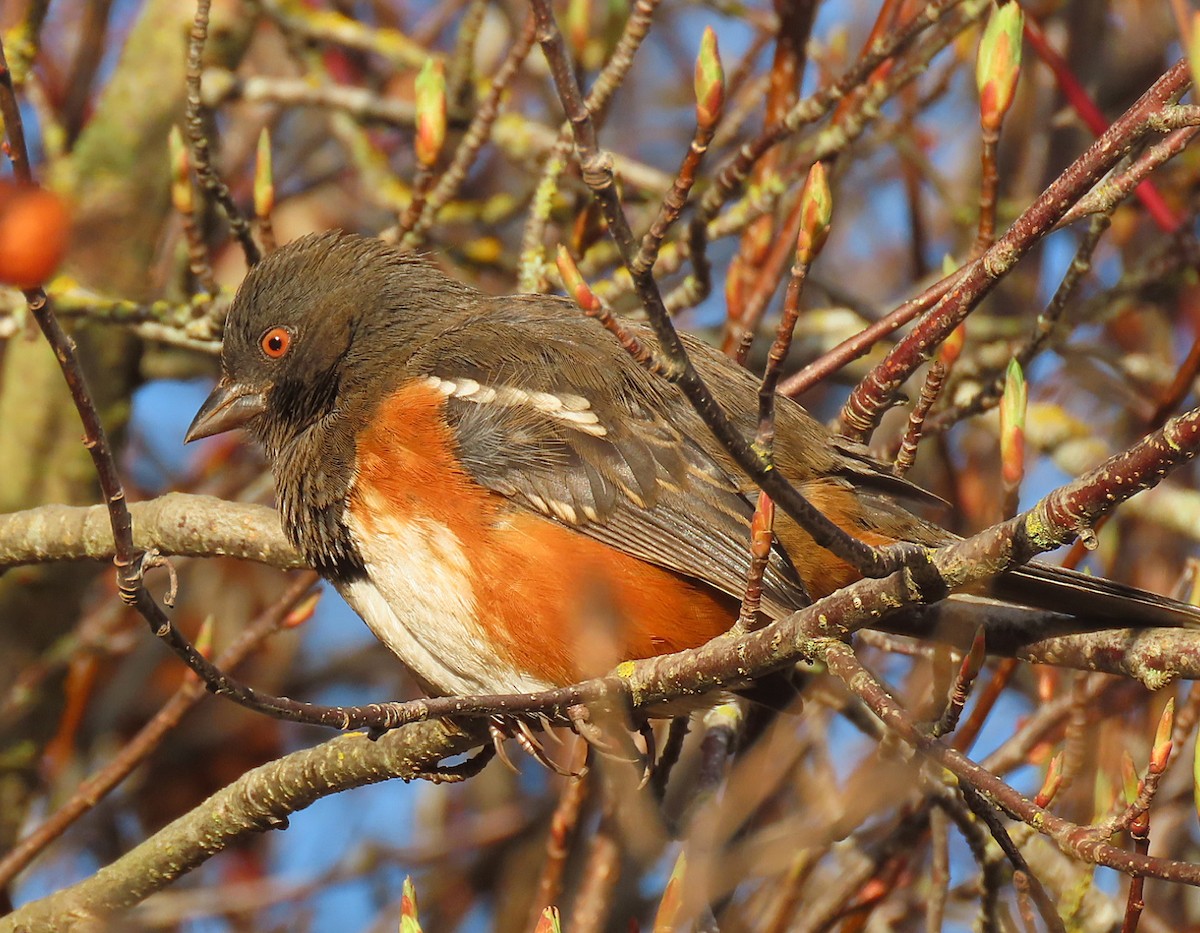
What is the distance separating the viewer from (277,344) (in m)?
3.78

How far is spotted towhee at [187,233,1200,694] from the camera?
3098 millimetres

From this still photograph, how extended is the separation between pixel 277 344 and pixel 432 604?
3.40 ft

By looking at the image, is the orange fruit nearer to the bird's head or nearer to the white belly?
the white belly

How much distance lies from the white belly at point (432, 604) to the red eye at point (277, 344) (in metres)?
0.72

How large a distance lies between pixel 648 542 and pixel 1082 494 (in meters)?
1.37

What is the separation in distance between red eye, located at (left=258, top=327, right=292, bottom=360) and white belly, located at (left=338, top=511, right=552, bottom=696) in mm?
725

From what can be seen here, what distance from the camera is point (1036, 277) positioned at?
5.35 metres

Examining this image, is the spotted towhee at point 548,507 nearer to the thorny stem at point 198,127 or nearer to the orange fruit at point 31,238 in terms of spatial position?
the thorny stem at point 198,127

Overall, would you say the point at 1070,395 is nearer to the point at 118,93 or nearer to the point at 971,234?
the point at 971,234

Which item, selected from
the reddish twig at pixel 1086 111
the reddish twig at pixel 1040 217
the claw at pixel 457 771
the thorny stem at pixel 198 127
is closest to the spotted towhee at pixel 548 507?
the claw at pixel 457 771

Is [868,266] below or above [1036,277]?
above

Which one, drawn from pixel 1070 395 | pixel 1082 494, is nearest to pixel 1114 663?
pixel 1082 494

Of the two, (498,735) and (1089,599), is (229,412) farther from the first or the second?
(1089,599)

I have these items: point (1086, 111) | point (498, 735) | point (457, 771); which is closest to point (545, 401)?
point (498, 735)
